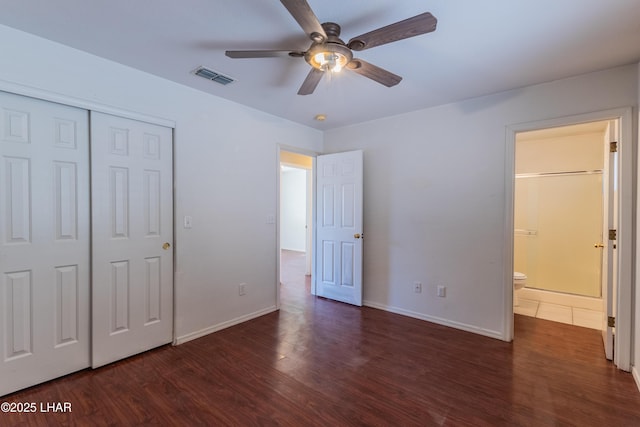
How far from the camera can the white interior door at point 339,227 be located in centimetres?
388

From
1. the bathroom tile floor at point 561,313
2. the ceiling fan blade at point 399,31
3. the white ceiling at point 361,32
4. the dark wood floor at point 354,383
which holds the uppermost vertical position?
the white ceiling at point 361,32

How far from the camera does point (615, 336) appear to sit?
2.42 meters

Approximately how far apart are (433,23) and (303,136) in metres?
2.73

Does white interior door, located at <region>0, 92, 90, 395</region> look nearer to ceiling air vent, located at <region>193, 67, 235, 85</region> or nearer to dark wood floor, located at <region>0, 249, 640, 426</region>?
dark wood floor, located at <region>0, 249, 640, 426</region>

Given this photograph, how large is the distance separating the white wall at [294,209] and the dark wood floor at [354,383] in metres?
6.03

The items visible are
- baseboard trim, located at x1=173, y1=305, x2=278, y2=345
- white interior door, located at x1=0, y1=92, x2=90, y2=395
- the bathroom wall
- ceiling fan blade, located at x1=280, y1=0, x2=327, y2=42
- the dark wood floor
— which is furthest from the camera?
the bathroom wall

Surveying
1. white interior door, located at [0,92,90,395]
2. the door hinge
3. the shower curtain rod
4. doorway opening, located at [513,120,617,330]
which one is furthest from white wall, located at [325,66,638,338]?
white interior door, located at [0,92,90,395]

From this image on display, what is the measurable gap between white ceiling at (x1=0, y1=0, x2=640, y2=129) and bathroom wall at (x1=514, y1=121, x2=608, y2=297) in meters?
1.94

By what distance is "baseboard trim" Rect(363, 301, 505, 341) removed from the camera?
298 cm

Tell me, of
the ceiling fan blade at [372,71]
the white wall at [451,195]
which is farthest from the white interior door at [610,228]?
the ceiling fan blade at [372,71]

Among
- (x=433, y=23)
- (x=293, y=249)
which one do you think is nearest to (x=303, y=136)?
(x=433, y=23)

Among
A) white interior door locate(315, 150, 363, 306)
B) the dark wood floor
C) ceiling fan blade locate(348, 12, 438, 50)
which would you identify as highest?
ceiling fan blade locate(348, 12, 438, 50)

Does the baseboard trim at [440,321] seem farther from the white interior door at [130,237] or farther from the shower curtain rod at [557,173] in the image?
the shower curtain rod at [557,173]

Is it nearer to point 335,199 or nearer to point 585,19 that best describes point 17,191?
point 335,199
